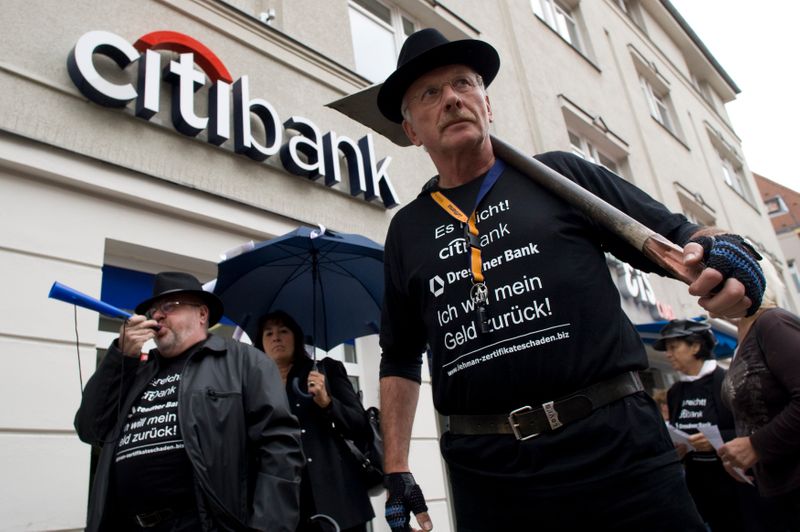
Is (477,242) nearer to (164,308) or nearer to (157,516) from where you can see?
(157,516)

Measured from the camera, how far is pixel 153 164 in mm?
4230

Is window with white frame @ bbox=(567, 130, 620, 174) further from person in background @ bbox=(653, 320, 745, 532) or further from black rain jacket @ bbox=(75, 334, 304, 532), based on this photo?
black rain jacket @ bbox=(75, 334, 304, 532)

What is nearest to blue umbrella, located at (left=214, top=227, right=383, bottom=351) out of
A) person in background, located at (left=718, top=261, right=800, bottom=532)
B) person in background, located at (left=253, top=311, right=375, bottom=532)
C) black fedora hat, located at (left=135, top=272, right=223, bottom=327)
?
person in background, located at (left=253, top=311, right=375, bottom=532)

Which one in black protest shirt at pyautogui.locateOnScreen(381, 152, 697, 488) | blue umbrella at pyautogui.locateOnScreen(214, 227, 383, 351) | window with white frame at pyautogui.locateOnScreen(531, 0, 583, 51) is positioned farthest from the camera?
window with white frame at pyautogui.locateOnScreen(531, 0, 583, 51)

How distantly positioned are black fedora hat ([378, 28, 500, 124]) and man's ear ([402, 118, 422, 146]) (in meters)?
0.11

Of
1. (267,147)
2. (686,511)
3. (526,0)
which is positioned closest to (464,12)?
(526,0)

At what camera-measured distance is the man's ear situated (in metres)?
2.15

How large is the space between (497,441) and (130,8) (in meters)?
4.41

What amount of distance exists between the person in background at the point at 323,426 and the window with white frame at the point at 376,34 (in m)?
4.03

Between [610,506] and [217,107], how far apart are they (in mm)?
4124

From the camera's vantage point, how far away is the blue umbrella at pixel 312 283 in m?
3.61

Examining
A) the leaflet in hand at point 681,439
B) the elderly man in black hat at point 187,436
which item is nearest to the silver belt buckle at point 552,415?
the elderly man in black hat at point 187,436

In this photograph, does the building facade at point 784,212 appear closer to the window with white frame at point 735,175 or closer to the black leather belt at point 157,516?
the window with white frame at point 735,175

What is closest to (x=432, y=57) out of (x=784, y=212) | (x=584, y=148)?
(x=584, y=148)
